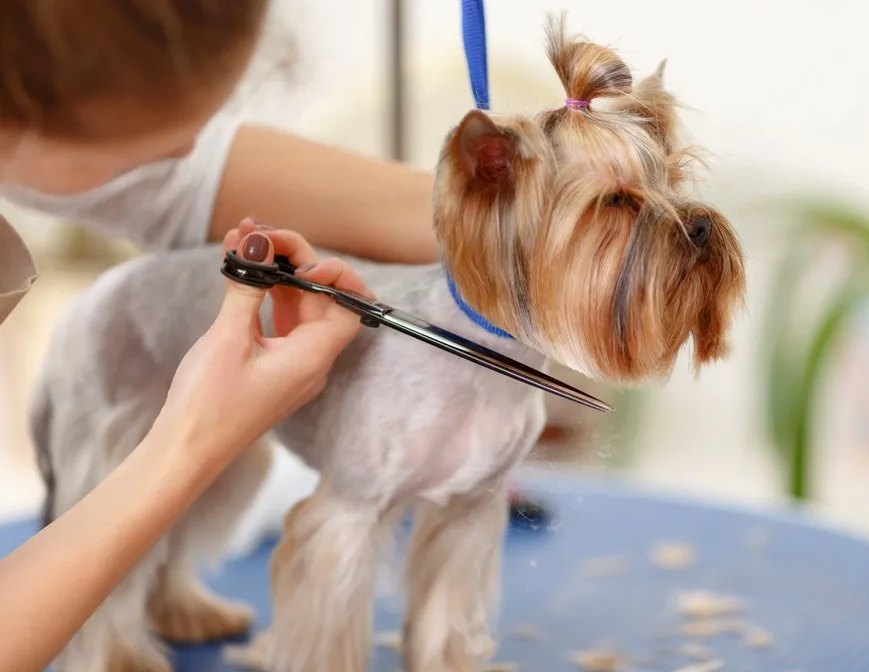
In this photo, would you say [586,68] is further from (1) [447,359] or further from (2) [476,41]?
(1) [447,359]

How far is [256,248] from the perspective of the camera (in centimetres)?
71

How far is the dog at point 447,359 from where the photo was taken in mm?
662

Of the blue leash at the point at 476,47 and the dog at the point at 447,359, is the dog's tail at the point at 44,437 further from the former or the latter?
the blue leash at the point at 476,47

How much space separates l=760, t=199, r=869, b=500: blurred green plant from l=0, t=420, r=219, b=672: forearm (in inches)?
35.6

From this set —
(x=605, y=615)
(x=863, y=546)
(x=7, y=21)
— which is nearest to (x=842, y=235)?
(x=863, y=546)

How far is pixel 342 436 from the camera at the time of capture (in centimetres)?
78

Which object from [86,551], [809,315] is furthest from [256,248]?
[809,315]

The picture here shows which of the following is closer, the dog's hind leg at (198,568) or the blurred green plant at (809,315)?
the dog's hind leg at (198,568)

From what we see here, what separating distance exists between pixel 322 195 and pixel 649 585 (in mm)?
565

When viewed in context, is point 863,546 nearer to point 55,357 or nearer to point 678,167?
point 678,167

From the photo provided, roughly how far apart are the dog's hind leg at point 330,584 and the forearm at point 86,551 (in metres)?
0.13

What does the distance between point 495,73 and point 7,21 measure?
0.36 meters

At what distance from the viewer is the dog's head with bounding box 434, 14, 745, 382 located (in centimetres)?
66

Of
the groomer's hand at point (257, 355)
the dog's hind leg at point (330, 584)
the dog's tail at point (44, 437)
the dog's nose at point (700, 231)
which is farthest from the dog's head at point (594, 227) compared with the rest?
the dog's tail at point (44, 437)
